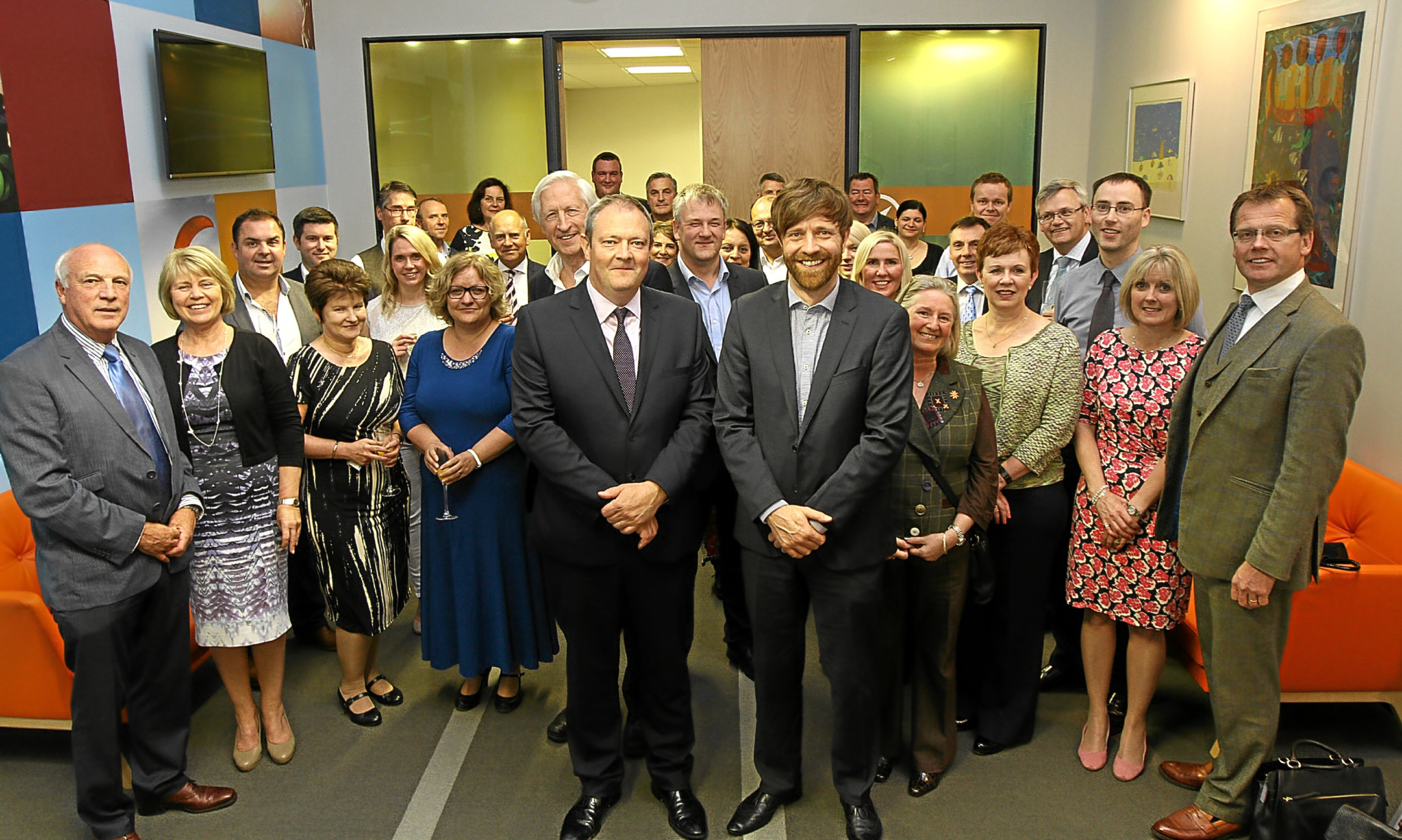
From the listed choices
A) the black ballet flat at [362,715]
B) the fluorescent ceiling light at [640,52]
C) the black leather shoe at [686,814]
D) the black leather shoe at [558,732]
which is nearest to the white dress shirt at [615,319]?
the black leather shoe at [686,814]

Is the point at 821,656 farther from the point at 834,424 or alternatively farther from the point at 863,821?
the point at 834,424

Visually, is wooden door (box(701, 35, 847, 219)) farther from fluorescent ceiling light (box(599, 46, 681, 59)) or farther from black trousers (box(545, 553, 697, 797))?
black trousers (box(545, 553, 697, 797))

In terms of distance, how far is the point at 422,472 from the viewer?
3.56m

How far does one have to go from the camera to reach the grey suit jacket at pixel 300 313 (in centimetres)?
392

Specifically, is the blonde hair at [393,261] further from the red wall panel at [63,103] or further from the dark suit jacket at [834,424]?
the dark suit jacket at [834,424]

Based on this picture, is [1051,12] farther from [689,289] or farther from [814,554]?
[814,554]

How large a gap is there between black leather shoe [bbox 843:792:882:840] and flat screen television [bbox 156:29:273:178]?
4526mm

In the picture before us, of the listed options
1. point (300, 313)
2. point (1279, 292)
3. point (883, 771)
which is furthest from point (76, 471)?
point (1279, 292)

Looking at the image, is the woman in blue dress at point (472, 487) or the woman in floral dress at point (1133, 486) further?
the woman in blue dress at point (472, 487)

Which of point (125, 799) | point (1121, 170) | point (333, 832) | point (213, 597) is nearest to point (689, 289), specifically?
point (213, 597)

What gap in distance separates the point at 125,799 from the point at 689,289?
8.54 ft

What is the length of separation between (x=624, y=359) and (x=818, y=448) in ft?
2.04

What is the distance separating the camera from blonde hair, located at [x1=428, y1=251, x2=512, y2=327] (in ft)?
11.1

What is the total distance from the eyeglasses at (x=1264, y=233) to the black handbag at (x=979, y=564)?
1059 mm
